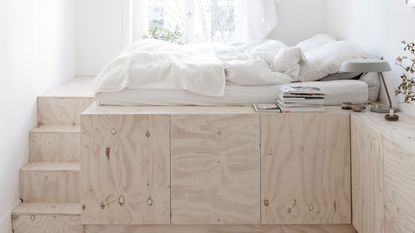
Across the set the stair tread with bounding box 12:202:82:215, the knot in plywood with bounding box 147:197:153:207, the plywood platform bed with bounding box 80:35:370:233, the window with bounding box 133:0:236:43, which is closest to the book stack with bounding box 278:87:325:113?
the plywood platform bed with bounding box 80:35:370:233

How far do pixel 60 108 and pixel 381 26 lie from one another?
2.26m

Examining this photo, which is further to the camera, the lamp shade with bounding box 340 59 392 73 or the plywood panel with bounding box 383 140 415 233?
the lamp shade with bounding box 340 59 392 73

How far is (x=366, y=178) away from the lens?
9.09ft

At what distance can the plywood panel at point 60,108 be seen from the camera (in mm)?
4098

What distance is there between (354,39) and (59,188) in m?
2.33

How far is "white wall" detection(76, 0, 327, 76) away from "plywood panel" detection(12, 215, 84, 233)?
8.00 feet

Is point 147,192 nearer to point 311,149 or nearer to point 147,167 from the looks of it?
point 147,167

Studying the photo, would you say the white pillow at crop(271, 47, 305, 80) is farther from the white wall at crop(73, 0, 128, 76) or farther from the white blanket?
the white wall at crop(73, 0, 128, 76)

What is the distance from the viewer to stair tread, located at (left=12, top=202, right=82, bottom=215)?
3.38m

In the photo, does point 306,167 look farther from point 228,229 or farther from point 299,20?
point 299,20

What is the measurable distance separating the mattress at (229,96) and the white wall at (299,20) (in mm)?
2429

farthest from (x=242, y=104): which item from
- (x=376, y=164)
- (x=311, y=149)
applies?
(x=376, y=164)

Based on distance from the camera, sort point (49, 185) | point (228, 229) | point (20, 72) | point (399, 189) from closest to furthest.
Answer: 1. point (399, 189)
2. point (228, 229)
3. point (49, 185)
4. point (20, 72)

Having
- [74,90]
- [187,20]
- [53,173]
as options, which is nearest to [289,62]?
[53,173]
